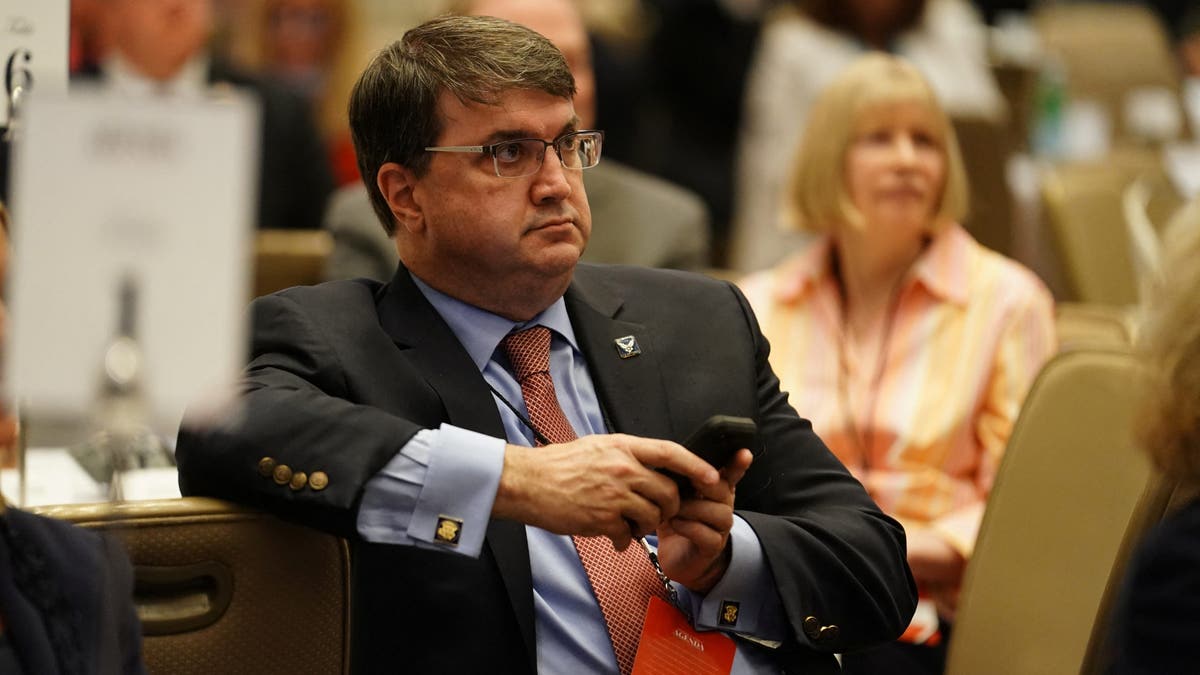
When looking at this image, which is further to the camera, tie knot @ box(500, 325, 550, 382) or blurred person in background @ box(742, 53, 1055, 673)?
blurred person in background @ box(742, 53, 1055, 673)

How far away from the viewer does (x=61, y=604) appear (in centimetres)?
159

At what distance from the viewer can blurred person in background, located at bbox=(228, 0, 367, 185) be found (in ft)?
17.9

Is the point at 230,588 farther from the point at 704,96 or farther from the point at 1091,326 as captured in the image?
the point at 704,96

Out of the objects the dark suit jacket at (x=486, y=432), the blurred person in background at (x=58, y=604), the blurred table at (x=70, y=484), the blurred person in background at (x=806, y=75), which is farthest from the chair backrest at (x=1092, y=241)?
the blurred person in background at (x=58, y=604)

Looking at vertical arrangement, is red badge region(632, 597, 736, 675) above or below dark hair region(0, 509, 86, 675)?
below

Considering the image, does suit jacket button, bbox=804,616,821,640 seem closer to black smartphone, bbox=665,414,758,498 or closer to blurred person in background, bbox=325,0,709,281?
black smartphone, bbox=665,414,758,498

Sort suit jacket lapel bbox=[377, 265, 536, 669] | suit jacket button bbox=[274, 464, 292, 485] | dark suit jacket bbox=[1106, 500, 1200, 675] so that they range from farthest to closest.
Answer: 1. suit jacket lapel bbox=[377, 265, 536, 669]
2. suit jacket button bbox=[274, 464, 292, 485]
3. dark suit jacket bbox=[1106, 500, 1200, 675]

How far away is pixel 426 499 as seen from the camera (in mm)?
1854

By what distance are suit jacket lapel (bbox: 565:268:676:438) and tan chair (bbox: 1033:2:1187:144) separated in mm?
4688

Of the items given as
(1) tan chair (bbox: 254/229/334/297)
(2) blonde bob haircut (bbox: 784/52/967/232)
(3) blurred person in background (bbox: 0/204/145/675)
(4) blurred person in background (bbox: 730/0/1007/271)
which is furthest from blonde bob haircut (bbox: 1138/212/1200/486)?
(4) blurred person in background (bbox: 730/0/1007/271)

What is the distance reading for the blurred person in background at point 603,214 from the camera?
348 centimetres

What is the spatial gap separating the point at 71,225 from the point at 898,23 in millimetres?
4515

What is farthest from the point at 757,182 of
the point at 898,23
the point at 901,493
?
the point at 901,493

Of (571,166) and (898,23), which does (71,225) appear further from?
(898,23)
